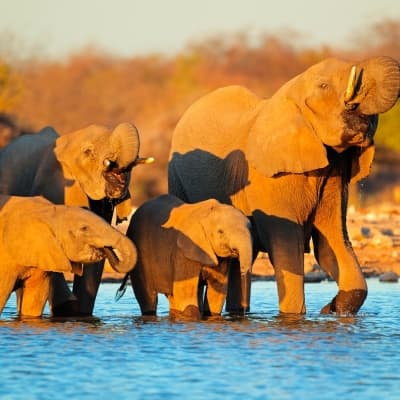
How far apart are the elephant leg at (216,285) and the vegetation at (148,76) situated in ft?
71.7

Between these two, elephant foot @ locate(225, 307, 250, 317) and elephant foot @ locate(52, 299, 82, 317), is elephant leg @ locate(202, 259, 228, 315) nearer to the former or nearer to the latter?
elephant foot @ locate(225, 307, 250, 317)

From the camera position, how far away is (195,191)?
14594 mm

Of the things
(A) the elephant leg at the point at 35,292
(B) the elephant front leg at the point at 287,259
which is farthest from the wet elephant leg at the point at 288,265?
(A) the elephant leg at the point at 35,292

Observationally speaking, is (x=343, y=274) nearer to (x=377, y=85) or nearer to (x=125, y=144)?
(x=377, y=85)

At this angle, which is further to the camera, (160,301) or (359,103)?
(160,301)

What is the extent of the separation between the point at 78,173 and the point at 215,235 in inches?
53.1

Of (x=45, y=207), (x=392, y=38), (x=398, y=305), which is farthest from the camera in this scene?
(x=392, y=38)

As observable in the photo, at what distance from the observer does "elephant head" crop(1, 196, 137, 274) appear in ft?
38.6

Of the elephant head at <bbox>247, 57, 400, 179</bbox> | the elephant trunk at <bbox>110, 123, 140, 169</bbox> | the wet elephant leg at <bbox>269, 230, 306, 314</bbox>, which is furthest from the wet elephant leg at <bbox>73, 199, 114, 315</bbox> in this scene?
the wet elephant leg at <bbox>269, 230, 306, 314</bbox>

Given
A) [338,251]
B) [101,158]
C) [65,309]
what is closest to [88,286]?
[65,309]

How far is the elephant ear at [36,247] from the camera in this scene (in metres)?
11.9

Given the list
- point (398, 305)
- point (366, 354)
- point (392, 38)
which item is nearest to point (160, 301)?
point (398, 305)

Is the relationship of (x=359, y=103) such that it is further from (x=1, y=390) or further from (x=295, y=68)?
(x=295, y=68)

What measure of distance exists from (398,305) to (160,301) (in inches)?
89.7
